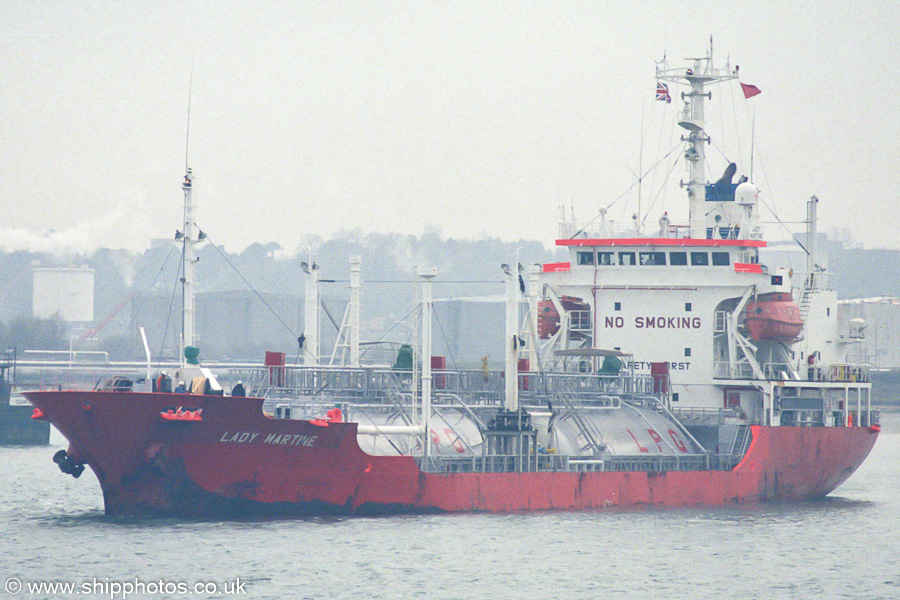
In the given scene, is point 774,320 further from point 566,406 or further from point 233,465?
point 233,465

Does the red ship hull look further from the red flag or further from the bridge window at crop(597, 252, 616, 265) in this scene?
the red flag

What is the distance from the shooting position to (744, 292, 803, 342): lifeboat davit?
50.0 meters

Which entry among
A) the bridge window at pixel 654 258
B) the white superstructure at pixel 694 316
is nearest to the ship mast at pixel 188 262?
the white superstructure at pixel 694 316

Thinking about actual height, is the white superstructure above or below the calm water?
above

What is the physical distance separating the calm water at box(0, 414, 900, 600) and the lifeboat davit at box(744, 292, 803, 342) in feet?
25.1

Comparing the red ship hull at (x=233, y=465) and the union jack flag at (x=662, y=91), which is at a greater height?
the union jack flag at (x=662, y=91)

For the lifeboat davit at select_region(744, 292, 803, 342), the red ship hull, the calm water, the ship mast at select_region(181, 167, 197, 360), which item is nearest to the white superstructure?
the lifeboat davit at select_region(744, 292, 803, 342)

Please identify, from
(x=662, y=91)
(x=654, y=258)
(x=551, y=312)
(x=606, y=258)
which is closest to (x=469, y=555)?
(x=551, y=312)

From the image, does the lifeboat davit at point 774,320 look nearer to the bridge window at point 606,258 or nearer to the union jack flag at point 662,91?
the bridge window at point 606,258

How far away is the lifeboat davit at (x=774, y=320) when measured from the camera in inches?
1970

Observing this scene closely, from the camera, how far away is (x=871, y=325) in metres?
135

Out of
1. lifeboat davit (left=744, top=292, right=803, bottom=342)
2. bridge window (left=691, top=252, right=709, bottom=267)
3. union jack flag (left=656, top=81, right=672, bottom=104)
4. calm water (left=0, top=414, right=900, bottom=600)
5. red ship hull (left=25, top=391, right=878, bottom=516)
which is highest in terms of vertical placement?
union jack flag (left=656, top=81, right=672, bottom=104)

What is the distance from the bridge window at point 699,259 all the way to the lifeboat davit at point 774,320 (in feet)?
7.49

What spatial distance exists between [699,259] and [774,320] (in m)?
3.60
